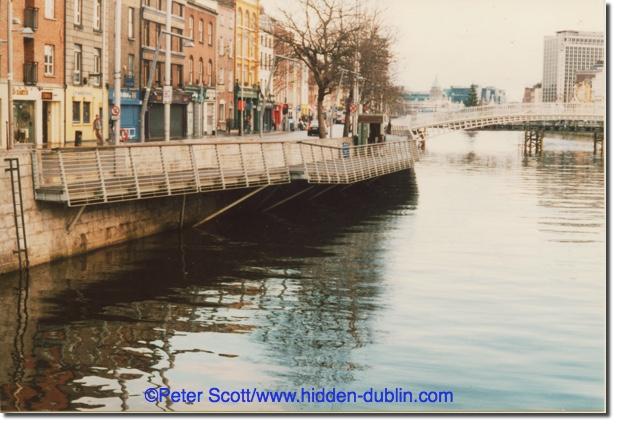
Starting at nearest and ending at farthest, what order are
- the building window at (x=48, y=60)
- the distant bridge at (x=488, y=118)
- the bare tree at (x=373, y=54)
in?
the building window at (x=48, y=60) → the bare tree at (x=373, y=54) → the distant bridge at (x=488, y=118)

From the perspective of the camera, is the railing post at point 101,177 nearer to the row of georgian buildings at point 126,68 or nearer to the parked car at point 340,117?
the row of georgian buildings at point 126,68

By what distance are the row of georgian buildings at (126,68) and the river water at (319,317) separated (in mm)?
14315

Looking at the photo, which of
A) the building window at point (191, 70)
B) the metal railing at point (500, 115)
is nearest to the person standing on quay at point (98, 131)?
the building window at point (191, 70)

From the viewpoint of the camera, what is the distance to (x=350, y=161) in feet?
161

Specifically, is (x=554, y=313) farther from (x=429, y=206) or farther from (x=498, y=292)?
(x=429, y=206)

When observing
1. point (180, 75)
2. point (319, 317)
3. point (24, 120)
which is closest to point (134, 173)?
point (319, 317)

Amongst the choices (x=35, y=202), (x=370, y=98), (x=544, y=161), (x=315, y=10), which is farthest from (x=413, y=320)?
(x=370, y=98)

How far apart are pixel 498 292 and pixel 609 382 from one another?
12282mm

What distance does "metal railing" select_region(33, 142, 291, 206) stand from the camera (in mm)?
29406

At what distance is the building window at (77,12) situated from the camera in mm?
55625

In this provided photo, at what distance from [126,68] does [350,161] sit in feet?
66.2

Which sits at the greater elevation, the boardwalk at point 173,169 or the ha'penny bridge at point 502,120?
the ha'penny bridge at point 502,120

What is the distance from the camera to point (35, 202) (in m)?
28.8

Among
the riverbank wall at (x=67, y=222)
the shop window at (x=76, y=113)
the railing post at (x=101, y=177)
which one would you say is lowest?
the riverbank wall at (x=67, y=222)
